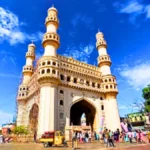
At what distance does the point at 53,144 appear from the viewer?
800 inches

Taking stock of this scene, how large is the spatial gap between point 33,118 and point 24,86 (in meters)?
9.54

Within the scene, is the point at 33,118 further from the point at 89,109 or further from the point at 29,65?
the point at 29,65

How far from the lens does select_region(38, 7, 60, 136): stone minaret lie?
31450 mm

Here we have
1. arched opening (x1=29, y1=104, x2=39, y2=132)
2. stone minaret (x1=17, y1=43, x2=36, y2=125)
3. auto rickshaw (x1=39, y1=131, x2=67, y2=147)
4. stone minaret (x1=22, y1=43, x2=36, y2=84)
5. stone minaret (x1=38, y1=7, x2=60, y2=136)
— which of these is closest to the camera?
auto rickshaw (x1=39, y1=131, x2=67, y2=147)

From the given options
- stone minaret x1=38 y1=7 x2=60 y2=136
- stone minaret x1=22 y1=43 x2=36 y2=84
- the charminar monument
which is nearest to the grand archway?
the charminar monument

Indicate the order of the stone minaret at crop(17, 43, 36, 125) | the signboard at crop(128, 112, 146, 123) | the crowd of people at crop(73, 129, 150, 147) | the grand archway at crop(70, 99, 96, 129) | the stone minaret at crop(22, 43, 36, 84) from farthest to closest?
1. the signboard at crop(128, 112, 146, 123)
2. the stone minaret at crop(22, 43, 36, 84)
3. the stone minaret at crop(17, 43, 36, 125)
4. the grand archway at crop(70, 99, 96, 129)
5. the crowd of people at crop(73, 129, 150, 147)

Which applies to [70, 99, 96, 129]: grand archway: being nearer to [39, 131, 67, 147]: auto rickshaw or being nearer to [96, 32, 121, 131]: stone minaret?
[96, 32, 121, 131]: stone minaret

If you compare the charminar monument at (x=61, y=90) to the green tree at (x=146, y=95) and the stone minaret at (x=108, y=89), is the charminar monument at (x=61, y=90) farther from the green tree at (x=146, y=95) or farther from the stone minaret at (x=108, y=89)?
the green tree at (x=146, y=95)

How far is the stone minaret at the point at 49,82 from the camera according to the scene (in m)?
31.5

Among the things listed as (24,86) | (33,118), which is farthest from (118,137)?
(24,86)

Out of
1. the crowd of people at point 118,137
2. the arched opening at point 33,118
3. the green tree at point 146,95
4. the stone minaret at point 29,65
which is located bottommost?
the crowd of people at point 118,137

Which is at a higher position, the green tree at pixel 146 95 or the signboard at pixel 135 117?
the green tree at pixel 146 95

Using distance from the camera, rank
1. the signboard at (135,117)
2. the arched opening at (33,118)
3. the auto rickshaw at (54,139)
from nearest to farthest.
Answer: the auto rickshaw at (54,139) < the arched opening at (33,118) < the signboard at (135,117)

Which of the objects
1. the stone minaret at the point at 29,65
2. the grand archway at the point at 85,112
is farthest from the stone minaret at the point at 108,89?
the stone minaret at the point at 29,65
